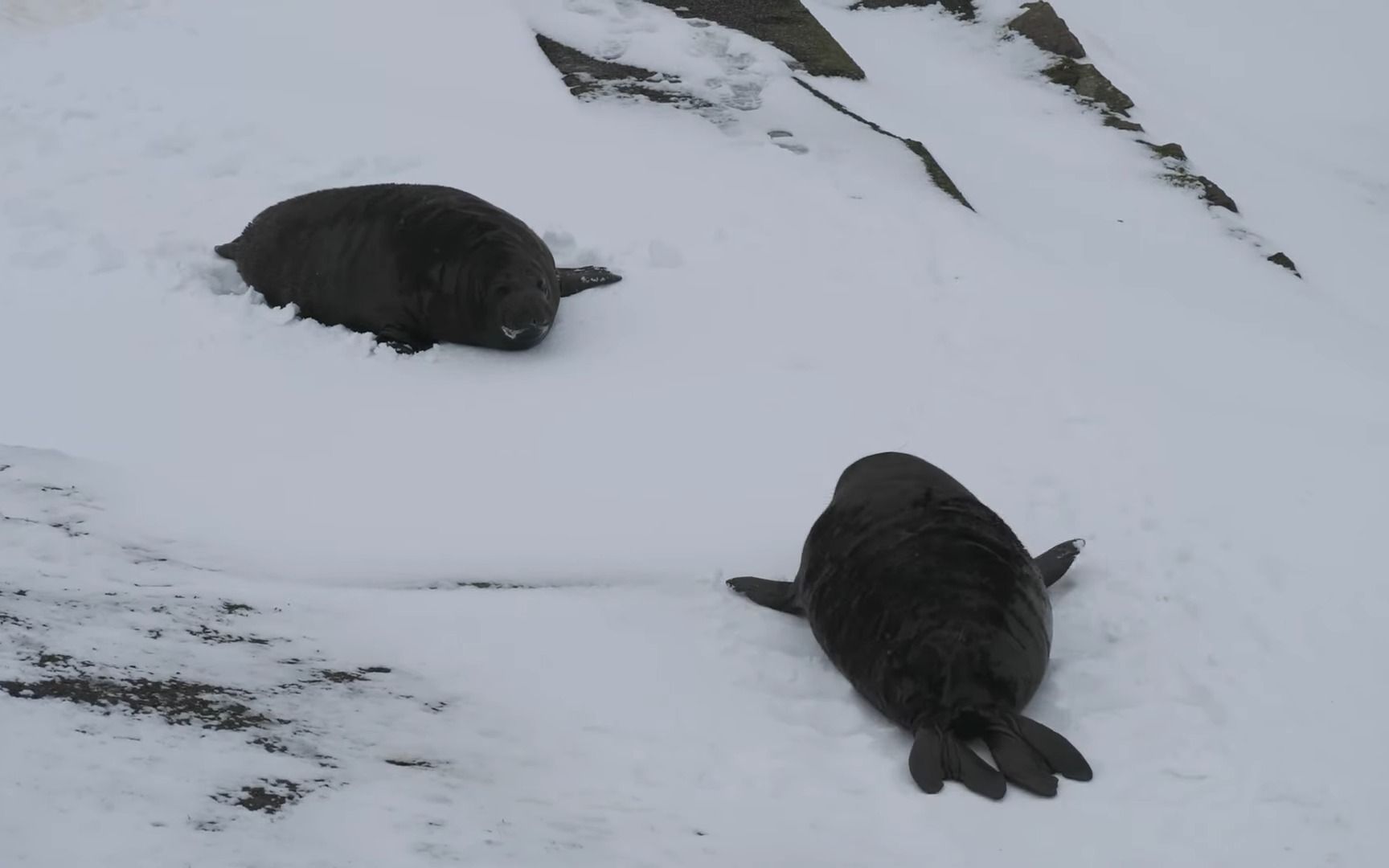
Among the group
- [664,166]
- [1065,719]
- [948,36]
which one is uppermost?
[948,36]

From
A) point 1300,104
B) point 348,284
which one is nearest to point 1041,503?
point 348,284

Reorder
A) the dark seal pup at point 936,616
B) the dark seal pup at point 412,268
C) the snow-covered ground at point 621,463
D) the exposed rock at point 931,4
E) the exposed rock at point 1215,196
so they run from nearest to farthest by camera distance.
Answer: the snow-covered ground at point 621,463
the dark seal pup at point 936,616
the dark seal pup at point 412,268
the exposed rock at point 1215,196
the exposed rock at point 931,4

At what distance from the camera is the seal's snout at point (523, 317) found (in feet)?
20.1

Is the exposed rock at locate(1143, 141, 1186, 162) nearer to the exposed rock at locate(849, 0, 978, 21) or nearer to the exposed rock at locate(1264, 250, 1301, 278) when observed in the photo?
the exposed rock at locate(1264, 250, 1301, 278)

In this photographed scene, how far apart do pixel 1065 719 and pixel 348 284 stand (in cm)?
432

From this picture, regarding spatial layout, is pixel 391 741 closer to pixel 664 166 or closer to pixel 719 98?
pixel 664 166

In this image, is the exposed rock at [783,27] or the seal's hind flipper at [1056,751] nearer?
the seal's hind flipper at [1056,751]

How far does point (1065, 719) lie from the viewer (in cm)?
366

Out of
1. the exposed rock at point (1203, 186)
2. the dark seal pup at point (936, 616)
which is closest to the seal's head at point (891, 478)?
the dark seal pup at point (936, 616)

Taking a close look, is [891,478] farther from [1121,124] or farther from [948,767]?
[1121,124]

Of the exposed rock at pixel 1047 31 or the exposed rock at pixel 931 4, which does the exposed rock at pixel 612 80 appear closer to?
the exposed rock at pixel 1047 31

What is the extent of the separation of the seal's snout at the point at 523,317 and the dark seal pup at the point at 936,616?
7.48 ft

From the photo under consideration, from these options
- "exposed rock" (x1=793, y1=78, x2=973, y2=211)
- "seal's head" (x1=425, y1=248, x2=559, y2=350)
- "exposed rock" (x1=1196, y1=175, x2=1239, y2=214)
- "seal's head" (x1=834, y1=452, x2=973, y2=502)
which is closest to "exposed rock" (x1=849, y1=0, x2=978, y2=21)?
"exposed rock" (x1=1196, y1=175, x2=1239, y2=214)

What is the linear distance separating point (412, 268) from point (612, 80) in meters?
3.84
